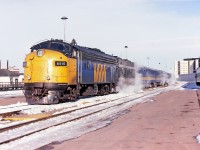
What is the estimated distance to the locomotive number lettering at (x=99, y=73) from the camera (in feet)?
93.5

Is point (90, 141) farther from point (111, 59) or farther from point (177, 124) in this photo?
point (111, 59)

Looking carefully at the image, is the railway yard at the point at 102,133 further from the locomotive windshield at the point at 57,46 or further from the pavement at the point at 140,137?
the locomotive windshield at the point at 57,46

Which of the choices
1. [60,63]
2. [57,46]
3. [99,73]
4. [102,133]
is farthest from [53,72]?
[102,133]

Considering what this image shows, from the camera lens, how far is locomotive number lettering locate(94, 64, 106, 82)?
2850 centimetres

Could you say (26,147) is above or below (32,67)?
below

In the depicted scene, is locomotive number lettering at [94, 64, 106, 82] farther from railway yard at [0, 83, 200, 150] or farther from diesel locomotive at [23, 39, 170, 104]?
railway yard at [0, 83, 200, 150]

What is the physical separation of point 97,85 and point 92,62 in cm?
293

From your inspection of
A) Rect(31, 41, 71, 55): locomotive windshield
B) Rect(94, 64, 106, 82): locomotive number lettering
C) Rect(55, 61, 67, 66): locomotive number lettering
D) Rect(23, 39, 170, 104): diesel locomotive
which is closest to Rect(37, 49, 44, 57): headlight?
Rect(23, 39, 170, 104): diesel locomotive

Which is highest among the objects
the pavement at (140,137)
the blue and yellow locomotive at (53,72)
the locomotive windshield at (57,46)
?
the locomotive windshield at (57,46)

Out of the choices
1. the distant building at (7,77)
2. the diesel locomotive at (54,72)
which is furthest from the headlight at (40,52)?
the distant building at (7,77)

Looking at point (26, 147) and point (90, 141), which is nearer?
point (26, 147)

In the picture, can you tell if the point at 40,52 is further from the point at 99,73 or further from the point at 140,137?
the point at 140,137

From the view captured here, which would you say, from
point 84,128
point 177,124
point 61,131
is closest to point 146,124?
point 177,124

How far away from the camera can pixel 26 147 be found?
941cm
